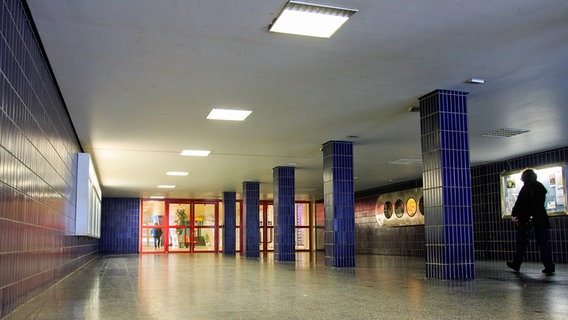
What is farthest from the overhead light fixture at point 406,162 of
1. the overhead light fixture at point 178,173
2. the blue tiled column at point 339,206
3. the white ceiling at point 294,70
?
the overhead light fixture at point 178,173

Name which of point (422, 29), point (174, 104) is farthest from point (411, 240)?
point (422, 29)

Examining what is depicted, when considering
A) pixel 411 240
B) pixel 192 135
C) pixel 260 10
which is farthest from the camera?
pixel 411 240

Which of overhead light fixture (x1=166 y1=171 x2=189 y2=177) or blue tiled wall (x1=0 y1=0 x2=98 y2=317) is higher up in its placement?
overhead light fixture (x1=166 y1=171 x2=189 y2=177)

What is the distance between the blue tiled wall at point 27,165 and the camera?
5.07 m

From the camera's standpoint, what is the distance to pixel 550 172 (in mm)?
15641

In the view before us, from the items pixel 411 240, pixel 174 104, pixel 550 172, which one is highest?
pixel 174 104

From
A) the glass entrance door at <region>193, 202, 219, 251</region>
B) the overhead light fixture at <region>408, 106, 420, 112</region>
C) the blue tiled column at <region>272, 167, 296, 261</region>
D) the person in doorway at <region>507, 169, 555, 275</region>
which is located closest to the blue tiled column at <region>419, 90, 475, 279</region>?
the overhead light fixture at <region>408, 106, 420, 112</region>

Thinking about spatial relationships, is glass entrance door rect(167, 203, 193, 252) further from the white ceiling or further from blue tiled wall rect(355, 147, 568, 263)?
the white ceiling

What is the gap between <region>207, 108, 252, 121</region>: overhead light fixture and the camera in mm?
10539

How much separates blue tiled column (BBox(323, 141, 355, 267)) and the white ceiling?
0.55 metres

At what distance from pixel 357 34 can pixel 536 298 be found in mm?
3779

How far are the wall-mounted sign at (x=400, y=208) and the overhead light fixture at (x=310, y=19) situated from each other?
58.0ft

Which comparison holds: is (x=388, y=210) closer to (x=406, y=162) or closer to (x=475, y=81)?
(x=406, y=162)

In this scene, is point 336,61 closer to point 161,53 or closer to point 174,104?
point 161,53
